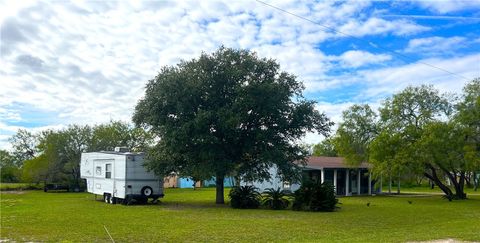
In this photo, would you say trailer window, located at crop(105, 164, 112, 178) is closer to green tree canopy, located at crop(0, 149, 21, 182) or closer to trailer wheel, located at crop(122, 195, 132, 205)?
trailer wheel, located at crop(122, 195, 132, 205)

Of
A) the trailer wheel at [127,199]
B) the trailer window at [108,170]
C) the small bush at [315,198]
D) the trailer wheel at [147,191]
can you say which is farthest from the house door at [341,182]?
the trailer window at [108,170]

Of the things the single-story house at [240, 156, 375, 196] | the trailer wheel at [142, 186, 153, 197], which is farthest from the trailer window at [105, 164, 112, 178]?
the single-story house at [240, 156, 375, 196]

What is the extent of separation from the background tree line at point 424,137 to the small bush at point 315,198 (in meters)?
10.7

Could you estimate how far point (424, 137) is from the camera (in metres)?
30.3

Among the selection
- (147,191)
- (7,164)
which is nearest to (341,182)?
(147,191)

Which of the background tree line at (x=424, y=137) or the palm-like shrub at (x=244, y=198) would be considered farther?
the background tree line at (x=424, y=137)

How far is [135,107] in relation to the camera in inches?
986

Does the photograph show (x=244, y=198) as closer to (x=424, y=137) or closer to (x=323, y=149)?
(x=424, y=137)

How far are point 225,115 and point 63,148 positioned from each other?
86.4 feet

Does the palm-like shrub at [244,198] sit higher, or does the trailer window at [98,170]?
the trailer window at [98,170]

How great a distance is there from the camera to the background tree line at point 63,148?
42.5 meters

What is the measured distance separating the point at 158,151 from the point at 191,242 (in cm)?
1272

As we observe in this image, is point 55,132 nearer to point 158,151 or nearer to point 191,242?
point 158,151

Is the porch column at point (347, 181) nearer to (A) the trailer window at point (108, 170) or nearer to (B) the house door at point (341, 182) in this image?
(B) the house door at point (341, 182)
